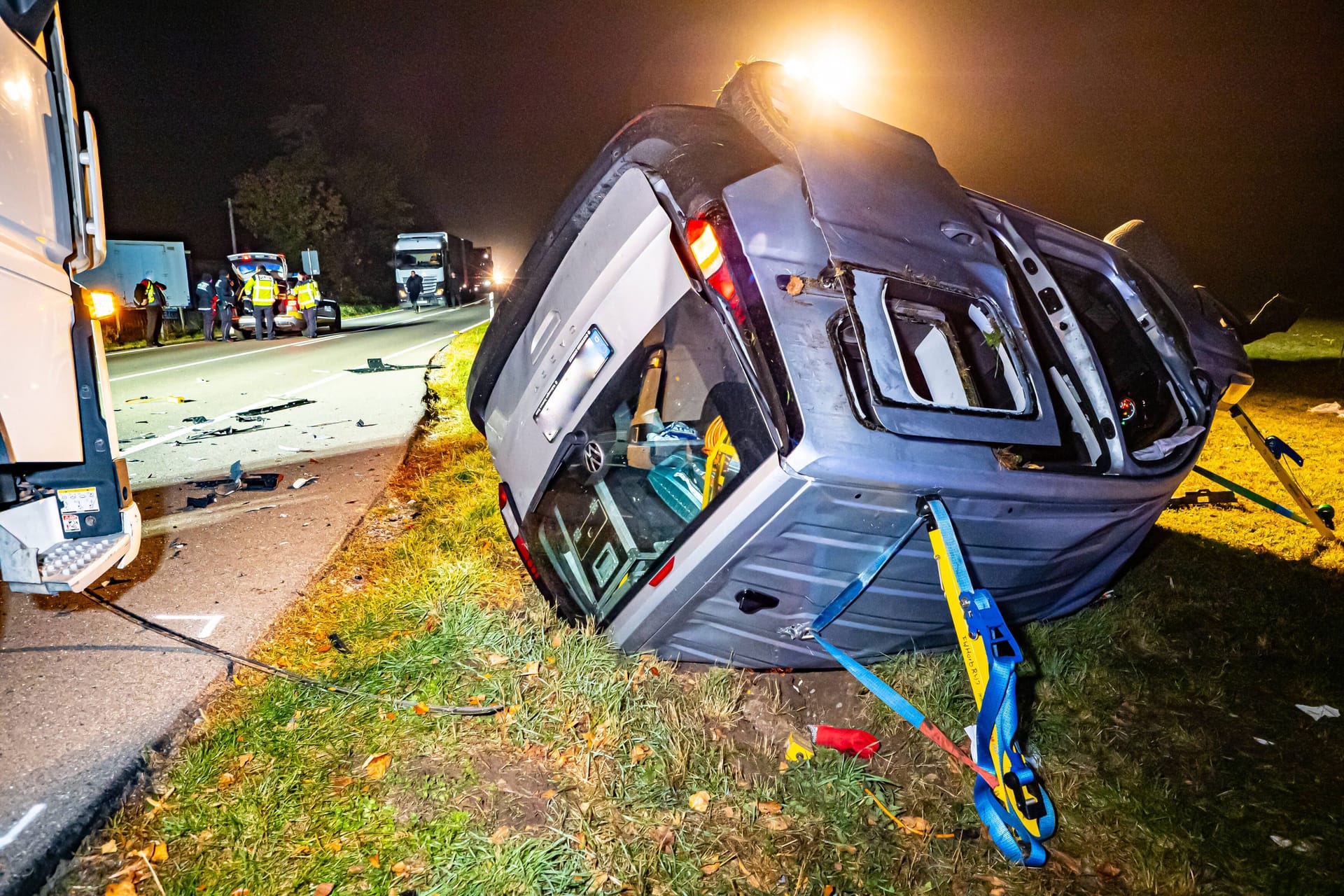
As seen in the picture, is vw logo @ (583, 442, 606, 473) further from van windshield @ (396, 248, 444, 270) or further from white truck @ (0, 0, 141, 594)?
van windshield @ (396, 248, 444, 270)

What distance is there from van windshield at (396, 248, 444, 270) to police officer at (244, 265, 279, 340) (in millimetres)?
14380

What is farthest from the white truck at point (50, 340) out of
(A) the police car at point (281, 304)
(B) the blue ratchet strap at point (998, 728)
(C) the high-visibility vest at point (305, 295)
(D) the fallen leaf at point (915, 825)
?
(A) the police car at point (281, 304)

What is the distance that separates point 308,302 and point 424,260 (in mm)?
14607

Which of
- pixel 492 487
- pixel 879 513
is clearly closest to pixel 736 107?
pixel 879 513

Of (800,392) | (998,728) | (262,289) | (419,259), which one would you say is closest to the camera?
(800,392)

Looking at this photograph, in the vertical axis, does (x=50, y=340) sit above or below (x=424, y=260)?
above

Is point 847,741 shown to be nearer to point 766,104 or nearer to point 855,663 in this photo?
point 855,663

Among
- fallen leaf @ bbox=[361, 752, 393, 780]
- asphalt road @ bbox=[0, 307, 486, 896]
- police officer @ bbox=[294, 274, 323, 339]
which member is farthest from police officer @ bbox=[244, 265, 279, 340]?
fallen leaf @ bbox=[361, 752, 393, 780]

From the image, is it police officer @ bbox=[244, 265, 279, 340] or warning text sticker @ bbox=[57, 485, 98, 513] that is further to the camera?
police officer @ bbox=[244, 265, 279, 340]

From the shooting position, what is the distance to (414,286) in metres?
31.0

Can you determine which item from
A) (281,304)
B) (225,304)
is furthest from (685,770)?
(281,304)

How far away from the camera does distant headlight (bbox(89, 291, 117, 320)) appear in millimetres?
2674

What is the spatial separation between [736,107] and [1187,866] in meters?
2.79

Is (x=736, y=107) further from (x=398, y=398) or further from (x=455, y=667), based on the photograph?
(x=398, y=398)
